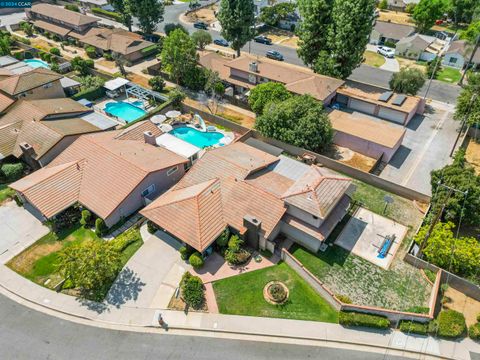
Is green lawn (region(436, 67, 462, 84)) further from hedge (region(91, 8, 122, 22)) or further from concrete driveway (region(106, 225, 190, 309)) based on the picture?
hedge (region(91, 8, 122, 22))

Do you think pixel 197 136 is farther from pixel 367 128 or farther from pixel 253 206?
pixel 367 128

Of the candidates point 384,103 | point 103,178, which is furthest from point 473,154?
point 103,178

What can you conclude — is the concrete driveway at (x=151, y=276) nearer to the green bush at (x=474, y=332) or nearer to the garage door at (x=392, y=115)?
the green bush at (x=474, y=332)

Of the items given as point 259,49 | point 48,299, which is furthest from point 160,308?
point 259,49

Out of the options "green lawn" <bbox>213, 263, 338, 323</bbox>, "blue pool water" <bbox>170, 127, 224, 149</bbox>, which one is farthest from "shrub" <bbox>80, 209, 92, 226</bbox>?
"blue pool water" <bbox>170, 127, 224, 149</bbox>

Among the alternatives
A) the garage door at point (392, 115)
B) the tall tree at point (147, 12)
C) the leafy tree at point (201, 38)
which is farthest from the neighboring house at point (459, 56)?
the tall tree at point (147, 12)

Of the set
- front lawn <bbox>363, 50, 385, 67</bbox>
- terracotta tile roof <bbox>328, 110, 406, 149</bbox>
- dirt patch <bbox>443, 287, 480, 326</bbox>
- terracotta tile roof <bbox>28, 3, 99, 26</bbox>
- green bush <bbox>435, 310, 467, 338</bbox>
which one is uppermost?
terracotta tile roof <bbox>28, 3, 99, 26</bbox>
